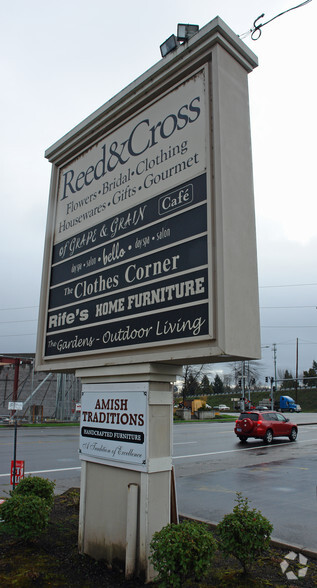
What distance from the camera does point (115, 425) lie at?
14.3ft

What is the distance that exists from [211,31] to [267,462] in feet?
41.2

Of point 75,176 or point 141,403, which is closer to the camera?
point 141,403

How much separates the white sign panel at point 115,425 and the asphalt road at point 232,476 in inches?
103

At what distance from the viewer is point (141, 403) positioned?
4.07 metres

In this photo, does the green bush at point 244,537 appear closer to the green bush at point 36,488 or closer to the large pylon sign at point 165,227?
the large pylon sign at point 165,227

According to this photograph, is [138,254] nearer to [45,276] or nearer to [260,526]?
[45,276]

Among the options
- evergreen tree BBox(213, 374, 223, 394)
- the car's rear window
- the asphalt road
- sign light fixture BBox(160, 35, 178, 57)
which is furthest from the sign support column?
evergreen tree BBox(213, 374, 223, 394)

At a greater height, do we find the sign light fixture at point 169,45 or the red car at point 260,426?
the sign light fixture at point 169,45

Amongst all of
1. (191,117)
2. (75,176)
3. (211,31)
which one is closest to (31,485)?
(75,176)

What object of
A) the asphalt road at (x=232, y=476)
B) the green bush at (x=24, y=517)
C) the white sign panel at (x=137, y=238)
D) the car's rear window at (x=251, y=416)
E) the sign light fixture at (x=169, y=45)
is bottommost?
the asphalt road at (x=232, y=476)

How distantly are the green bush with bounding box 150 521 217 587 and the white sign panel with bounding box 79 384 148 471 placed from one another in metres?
0.65

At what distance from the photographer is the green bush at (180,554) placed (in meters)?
3.21

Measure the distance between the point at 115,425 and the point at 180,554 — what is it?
142 cm

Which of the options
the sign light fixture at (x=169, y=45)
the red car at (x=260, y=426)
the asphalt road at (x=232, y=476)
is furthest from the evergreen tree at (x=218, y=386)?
the sign light fixture at (x=169, y=45)
